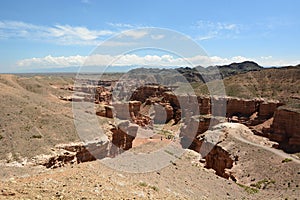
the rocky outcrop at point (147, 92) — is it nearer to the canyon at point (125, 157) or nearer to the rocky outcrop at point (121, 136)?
the canyon at point (125, 157)

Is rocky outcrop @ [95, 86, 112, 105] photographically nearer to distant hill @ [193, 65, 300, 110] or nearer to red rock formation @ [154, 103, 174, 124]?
red rock formation @ [154, 103, 174, 124]

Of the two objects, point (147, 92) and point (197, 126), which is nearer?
point (197, 126)

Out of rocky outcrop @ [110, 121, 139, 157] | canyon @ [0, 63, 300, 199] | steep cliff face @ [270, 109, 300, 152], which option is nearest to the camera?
canyon @ [0, 63, 300, 199]

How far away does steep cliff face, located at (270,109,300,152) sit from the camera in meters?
37.5

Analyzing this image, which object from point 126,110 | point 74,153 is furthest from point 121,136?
point 126,110

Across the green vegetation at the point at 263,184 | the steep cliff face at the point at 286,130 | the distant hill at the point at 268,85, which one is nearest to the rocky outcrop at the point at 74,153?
the green vegetation at the point at 263,184

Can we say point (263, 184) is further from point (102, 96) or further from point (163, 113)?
point (102, 96)

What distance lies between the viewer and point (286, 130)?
1566 inches

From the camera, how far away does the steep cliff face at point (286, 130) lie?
3753cm

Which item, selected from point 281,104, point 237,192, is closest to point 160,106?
point 281,104

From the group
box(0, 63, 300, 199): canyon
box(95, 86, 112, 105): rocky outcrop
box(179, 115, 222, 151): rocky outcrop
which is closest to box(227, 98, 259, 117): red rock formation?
box(0, 63, 300, 199): canyon

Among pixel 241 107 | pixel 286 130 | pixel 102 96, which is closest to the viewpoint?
pixel 286 130

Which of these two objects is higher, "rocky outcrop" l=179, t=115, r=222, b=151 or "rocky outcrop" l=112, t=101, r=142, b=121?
"rocky outcrop" l=112, t=101, r=142, b=121

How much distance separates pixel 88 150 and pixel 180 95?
41230 mm
